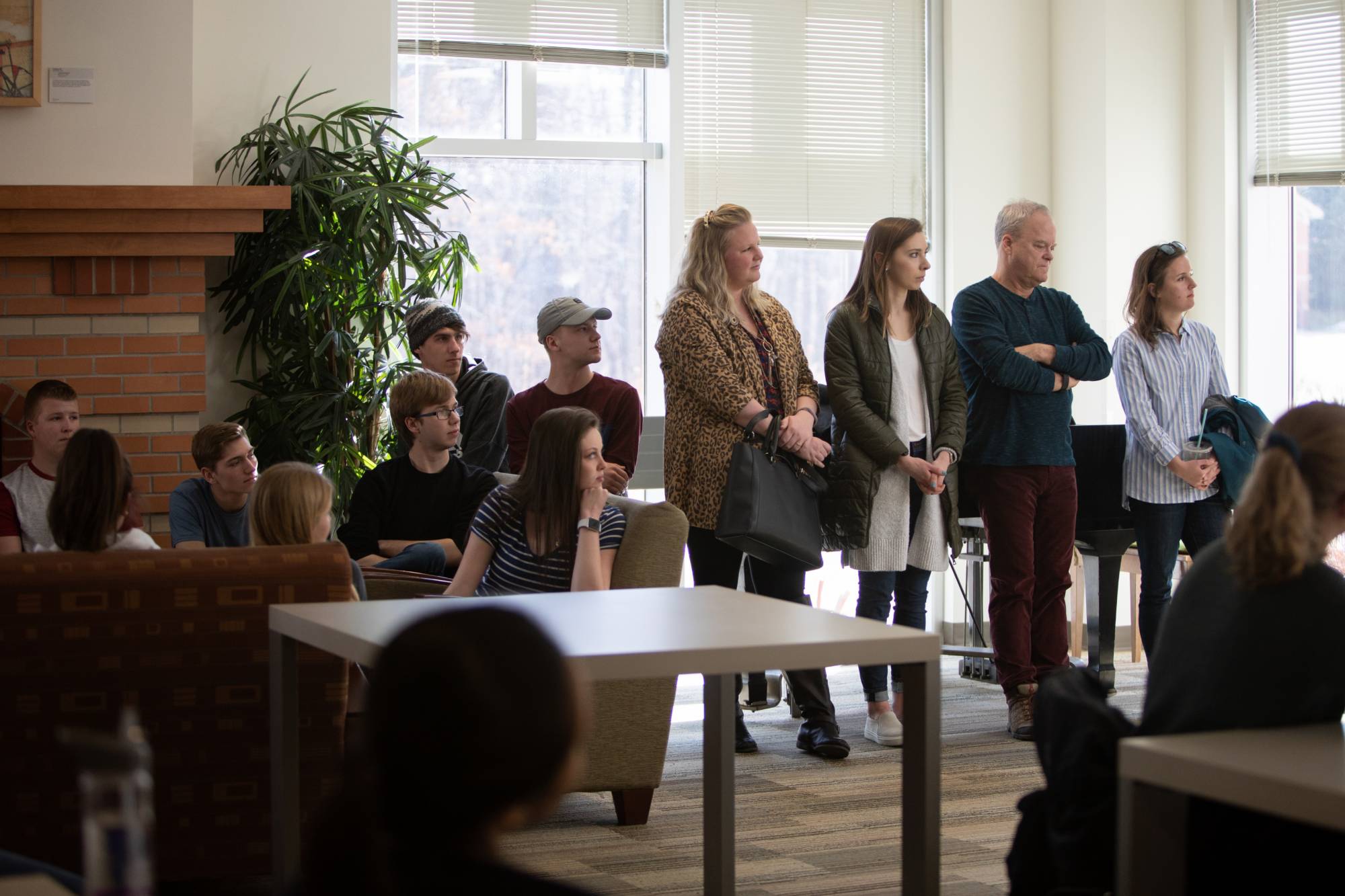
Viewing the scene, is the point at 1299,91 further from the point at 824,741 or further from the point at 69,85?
the point at 69,85

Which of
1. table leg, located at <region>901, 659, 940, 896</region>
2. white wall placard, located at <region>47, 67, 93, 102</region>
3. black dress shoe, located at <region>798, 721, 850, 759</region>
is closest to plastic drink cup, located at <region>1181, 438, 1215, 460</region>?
black dress shoe, located at <region>798, 721, 850, 759</region>

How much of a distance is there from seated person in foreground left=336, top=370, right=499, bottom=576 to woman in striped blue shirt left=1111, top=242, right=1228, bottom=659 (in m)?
2.11

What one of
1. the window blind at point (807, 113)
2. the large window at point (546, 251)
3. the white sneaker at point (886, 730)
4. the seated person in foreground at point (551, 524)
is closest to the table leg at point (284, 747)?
the seated person in foreground at point (551, 524)

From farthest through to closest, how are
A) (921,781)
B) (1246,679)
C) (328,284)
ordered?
1. (328,284)
2. (921,781)
3. (1246,679)

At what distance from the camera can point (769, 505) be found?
3.96 meters

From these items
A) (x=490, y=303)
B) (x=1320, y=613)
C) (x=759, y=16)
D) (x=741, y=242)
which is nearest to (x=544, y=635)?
(x=1320, y=613)

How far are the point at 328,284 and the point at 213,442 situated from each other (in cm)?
136

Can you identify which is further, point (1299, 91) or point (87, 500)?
point (1299, 91)

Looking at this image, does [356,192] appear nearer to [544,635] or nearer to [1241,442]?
[1241,442]

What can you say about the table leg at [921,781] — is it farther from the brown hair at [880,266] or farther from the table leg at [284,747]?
the brown hair at [880,266]

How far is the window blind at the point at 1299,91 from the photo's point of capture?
6207mm

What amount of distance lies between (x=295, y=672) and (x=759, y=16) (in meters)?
4.68

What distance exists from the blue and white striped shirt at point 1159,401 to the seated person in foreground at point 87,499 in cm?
316

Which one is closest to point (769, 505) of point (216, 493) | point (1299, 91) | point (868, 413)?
point (868, 413)
